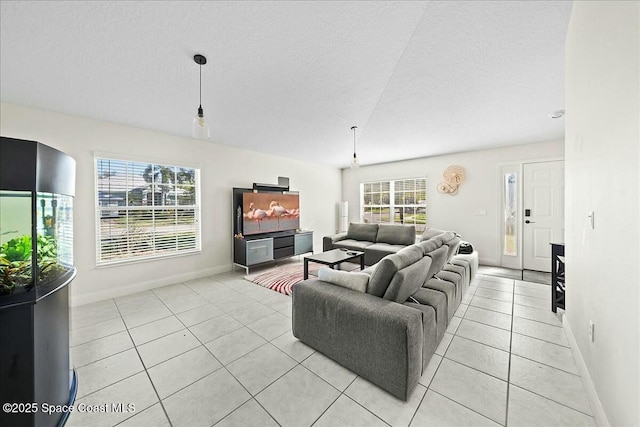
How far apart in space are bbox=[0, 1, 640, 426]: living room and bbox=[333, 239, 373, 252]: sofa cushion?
1.27 metres

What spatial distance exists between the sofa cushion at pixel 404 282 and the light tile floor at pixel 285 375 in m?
0.61

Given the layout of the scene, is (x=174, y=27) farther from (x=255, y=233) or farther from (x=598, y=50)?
(x=255, y=233)

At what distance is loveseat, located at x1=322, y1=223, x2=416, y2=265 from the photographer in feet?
15.0

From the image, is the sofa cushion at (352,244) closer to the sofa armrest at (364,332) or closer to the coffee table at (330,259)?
the coffee table at (330,259)

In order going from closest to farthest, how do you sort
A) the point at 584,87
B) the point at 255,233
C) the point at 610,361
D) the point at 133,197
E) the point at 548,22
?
the point at 610,361, the point at 584,87, the point at 548,22, the point at 133,197, the point at 255,233

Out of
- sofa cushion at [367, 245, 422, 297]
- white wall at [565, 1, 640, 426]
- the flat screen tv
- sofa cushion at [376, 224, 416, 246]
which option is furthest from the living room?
sofa cushion at [376, 224, 416, 246]

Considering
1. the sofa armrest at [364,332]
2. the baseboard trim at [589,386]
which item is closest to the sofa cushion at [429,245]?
the sofa armrest at [364,332]

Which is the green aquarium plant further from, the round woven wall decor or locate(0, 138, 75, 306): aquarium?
the round woven wall decor

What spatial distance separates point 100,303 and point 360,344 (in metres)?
3.52

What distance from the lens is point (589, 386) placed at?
4.95 ft

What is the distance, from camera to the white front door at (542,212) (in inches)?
168

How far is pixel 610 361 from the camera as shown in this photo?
120 cm

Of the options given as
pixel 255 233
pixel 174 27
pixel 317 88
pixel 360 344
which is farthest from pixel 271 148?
pixel 360 344

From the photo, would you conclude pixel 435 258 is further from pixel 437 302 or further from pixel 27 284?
pixel 27 284
